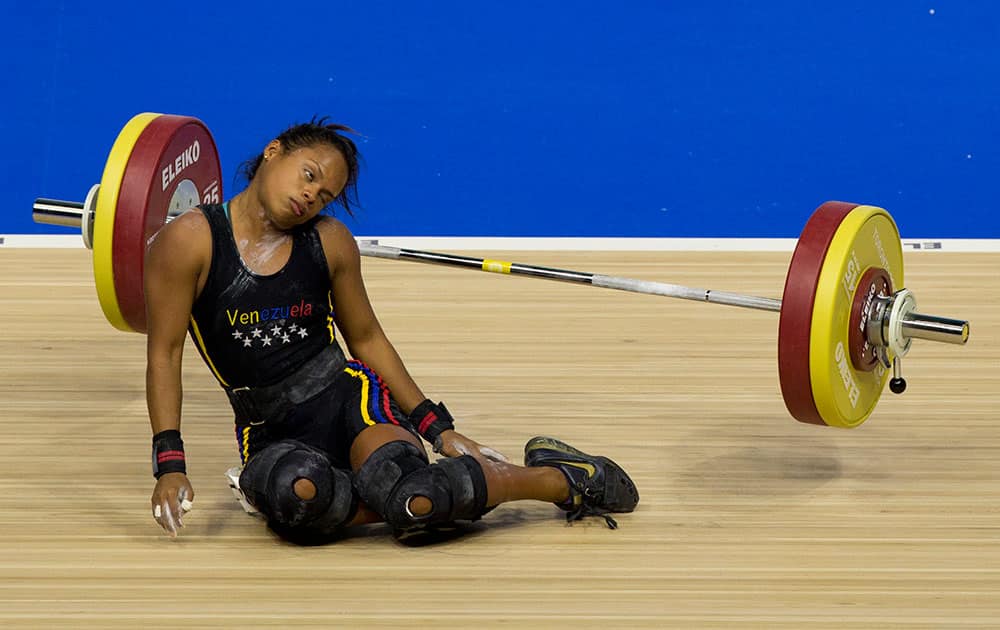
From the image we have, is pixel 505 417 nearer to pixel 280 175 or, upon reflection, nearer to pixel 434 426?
pixel 434 426

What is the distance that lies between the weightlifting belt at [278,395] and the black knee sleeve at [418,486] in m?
0.14

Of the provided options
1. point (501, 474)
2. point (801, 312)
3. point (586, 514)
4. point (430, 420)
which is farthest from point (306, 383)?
point (801, 312)

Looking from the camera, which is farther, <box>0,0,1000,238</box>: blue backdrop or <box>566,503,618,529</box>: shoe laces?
<box>0,0,1000,238</box>: blue backdrop

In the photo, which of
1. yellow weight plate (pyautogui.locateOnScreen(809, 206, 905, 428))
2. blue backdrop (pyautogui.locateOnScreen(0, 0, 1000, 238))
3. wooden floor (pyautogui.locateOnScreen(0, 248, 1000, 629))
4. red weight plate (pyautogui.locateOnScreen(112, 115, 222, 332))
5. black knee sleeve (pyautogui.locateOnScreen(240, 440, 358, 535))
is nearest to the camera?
wooden floor (pyautogui.locateOnScreen(0, 248, 1000, 629))

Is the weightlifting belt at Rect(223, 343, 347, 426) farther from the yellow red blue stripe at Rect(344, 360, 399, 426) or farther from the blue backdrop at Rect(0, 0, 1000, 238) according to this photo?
the blue backdrop at Rect(0, 0, 1000, 238)

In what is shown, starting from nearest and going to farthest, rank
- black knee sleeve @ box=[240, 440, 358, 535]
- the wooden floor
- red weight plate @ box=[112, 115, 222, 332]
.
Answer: the wooden floor, black knee sleeve @ box=[240, 440, 358, 535], red weight plate @ box=[112, 115, 222, 332]

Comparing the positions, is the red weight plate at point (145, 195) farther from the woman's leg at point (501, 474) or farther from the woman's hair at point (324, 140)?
the woman's leg at point (501, 474)

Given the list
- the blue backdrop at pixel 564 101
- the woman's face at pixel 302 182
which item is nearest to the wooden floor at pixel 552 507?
the woman's face at pixel 302 182

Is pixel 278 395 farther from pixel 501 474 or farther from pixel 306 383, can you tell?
pixel 501 474

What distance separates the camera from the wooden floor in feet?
5.38

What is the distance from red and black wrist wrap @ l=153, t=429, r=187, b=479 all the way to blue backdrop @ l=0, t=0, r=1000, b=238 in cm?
185

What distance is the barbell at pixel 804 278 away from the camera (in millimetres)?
1873

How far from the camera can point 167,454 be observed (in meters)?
1.77

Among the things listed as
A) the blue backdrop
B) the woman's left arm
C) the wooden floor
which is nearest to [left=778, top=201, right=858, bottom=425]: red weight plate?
the wooden floor
